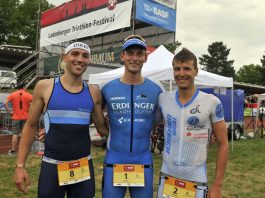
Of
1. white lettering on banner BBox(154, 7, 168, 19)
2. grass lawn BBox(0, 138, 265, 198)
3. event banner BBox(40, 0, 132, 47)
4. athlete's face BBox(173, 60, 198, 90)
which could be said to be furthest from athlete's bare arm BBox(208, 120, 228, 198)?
white lettering on banner BBox(154, 7, 168, 19)

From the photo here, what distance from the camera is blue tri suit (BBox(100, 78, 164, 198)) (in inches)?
115

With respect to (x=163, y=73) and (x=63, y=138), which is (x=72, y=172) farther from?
(x=163, y=73)

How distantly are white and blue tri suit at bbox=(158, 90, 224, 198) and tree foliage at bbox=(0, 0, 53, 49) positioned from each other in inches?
1568

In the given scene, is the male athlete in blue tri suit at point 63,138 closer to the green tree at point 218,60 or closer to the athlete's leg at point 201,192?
the athlete's leg at point 201,192

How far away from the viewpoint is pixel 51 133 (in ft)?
9.50

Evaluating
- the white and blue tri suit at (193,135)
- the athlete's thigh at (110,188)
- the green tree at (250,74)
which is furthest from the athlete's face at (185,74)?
the green tree at (250,74)

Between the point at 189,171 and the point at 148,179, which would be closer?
the point at 189,171

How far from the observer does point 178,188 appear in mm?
2730

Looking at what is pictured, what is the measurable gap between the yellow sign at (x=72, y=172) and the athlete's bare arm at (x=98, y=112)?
36 cm

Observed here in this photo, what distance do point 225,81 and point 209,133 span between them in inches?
303

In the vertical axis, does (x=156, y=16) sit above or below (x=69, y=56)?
above

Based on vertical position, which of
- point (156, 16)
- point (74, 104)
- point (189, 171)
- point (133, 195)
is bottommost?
point (133, 195)

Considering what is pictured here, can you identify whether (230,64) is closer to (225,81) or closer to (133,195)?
(225,81)

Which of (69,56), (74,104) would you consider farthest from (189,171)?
(69,56)
